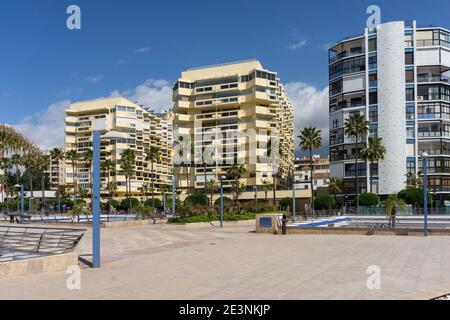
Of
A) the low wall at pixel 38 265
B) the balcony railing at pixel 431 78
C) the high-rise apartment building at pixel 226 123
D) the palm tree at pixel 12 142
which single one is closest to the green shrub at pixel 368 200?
the balcony railing at pixel 431 78

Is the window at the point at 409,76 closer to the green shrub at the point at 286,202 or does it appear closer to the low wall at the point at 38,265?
the green shrub at the point at 286,202

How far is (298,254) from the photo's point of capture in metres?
16.9

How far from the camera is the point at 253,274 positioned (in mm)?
12281

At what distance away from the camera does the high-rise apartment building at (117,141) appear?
110662 mm

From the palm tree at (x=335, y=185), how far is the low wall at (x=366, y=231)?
4668 cm

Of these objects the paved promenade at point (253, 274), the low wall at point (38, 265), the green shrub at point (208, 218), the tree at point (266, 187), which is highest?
the tree at point (266, 187)

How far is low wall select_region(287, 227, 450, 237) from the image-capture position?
25234 mm

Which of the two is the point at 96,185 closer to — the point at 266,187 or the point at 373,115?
the point at 373,115

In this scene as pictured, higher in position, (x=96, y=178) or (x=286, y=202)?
(x=96, y=178)

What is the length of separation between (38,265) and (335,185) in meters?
64.1

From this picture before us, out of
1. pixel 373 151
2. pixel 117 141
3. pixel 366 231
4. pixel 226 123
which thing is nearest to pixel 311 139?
pixel 373 151

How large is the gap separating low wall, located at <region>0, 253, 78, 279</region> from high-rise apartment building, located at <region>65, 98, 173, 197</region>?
93.9m

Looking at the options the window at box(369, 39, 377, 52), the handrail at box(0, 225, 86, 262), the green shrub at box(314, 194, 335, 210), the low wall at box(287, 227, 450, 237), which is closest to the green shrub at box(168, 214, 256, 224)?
the low wall at box(287, 227, 450, 237)
